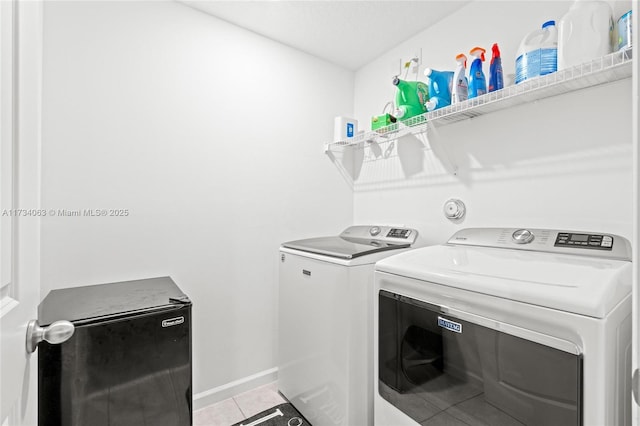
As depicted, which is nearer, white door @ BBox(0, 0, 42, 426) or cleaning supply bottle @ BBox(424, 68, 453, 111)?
white door @ BBox(0, 0, 42, 426)

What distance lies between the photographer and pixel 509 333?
0.96 meters

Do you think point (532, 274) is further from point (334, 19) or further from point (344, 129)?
point (334, 19)

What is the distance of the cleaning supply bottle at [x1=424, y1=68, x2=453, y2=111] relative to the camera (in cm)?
173

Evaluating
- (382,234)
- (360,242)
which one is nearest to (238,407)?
(360,242)

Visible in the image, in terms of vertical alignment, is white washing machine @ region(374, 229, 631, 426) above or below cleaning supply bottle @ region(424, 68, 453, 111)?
below

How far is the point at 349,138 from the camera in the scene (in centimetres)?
238

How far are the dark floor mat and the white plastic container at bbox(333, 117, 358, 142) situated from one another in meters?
1.91

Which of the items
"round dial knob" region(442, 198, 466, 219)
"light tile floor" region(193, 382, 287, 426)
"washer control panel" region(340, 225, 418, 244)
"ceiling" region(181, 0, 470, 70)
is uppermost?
"ceiling" region(181, 0, 470, 70)

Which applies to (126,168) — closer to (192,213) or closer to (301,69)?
(192,213)

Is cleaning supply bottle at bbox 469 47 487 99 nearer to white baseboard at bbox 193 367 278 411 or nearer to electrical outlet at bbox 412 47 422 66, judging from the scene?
electrical outlet at bbox 412 47 422 66

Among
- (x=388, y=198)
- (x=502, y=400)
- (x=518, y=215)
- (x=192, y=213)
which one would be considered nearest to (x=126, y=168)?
(x=192, y=213)

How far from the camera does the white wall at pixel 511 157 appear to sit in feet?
4.34

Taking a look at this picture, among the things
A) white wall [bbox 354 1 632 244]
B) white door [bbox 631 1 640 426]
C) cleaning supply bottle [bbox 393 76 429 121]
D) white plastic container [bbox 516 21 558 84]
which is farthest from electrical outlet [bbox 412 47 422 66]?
white door [bbox 631 1 640 426]

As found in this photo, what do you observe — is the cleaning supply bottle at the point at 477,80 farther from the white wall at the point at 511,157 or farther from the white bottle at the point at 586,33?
the white bottle at the point at 586,33
